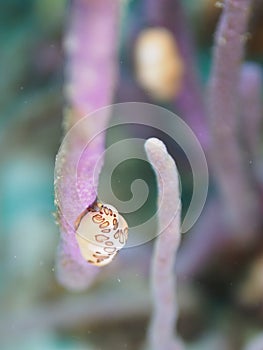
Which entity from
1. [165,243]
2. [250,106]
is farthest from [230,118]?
[165,243]

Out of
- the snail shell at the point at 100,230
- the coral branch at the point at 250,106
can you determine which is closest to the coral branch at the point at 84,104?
the snail shell at the point at 100,230

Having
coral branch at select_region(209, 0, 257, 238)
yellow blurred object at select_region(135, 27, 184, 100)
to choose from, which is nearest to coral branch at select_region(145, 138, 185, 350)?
coral branch at select_region(209, 0, 257, 238)

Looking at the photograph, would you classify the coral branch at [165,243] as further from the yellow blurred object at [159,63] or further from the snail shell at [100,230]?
the yellow blurred object at [159,63]

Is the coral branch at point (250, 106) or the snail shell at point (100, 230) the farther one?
the coral branch at point (250, 106)

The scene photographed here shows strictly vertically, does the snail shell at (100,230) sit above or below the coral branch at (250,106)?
above

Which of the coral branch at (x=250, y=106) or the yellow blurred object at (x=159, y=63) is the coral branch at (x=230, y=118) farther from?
the yellow blurred object at (x=159, y=63)

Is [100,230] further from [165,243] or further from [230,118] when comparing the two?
[230,118]
